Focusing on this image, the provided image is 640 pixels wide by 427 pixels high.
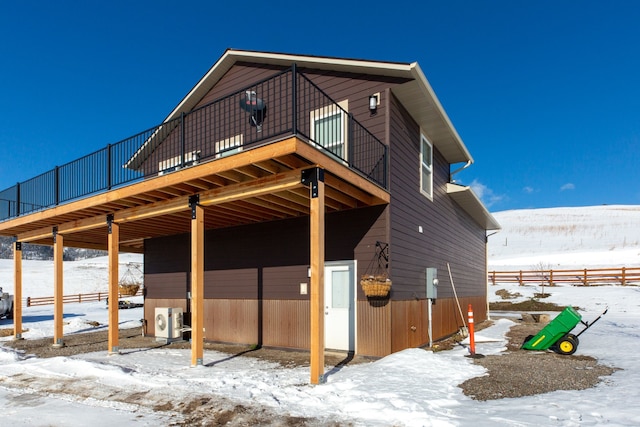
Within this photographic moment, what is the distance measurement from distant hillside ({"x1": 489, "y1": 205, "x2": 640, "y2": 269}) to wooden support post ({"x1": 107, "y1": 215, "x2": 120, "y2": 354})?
3699 cm

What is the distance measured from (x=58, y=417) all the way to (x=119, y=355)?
4410 mm

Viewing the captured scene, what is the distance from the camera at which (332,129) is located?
9.80 m

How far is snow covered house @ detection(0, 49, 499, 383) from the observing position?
24.8 feet

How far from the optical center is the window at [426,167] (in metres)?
11.2

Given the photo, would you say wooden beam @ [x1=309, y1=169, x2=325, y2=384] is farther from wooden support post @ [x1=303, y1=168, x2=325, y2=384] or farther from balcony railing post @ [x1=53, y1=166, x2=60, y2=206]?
balcony railing post @ [x1=53, y1=166, x2=60, y2=206]

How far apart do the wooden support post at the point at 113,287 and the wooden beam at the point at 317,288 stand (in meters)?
5.41

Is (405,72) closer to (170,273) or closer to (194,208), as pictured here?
(194,208)

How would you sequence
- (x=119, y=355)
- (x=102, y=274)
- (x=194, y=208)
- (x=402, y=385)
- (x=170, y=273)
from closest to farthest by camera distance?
(x=402, y=385) → (x=194, y=208) → (x=119, y=355) → (x=170, y=273) → (x=102, y=274)

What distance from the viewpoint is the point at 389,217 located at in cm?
878

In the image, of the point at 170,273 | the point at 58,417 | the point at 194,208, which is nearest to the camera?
the point at 58,417

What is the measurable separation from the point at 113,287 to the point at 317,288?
5.76 meters

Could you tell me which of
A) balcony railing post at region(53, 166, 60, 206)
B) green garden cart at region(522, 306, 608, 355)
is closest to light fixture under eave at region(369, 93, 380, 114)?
green garden cart at region(522, 306, 608, 355)

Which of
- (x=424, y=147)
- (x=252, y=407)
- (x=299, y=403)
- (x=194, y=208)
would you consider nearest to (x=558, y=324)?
(x=424, y=147)

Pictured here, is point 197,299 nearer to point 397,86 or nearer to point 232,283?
point 232,283
